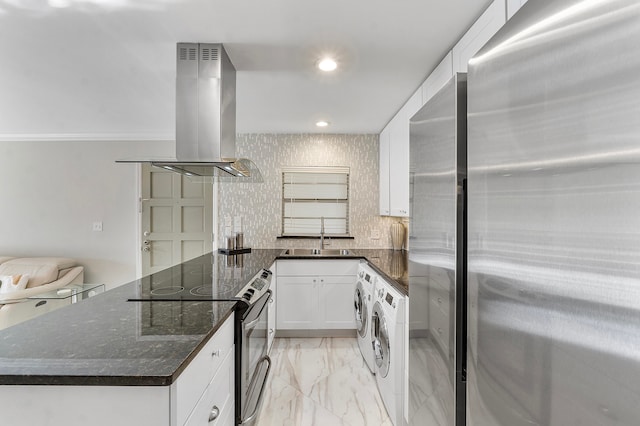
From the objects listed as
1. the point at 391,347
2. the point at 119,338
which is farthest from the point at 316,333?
the point at 119,338

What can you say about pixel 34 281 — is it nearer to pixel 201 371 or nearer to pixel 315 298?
pixel 315 298

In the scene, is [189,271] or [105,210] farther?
[105,210]

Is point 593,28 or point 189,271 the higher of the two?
point 593,28

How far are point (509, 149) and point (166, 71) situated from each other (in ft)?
7.86

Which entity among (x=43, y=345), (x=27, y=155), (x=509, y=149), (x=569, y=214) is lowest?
(x=43, y=345)

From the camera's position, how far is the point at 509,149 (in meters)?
0.72

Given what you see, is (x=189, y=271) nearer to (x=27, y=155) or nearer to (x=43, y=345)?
(x=43, y=345)

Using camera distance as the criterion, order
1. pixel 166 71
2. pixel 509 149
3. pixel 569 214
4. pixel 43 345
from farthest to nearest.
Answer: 1. pixel 166 71
2. pixel 43 345
3. pixel 509 149
4. pixel 569 214

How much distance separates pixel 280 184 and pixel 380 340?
241 centimetres

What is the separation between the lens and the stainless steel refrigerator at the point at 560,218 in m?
0.44

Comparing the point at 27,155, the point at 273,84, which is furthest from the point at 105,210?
the point at 273,84

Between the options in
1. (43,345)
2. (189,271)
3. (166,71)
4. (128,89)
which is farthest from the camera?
(128,89)

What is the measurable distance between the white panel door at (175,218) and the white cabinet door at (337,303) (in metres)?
1.77

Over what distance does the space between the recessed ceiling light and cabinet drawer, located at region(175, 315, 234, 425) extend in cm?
165
